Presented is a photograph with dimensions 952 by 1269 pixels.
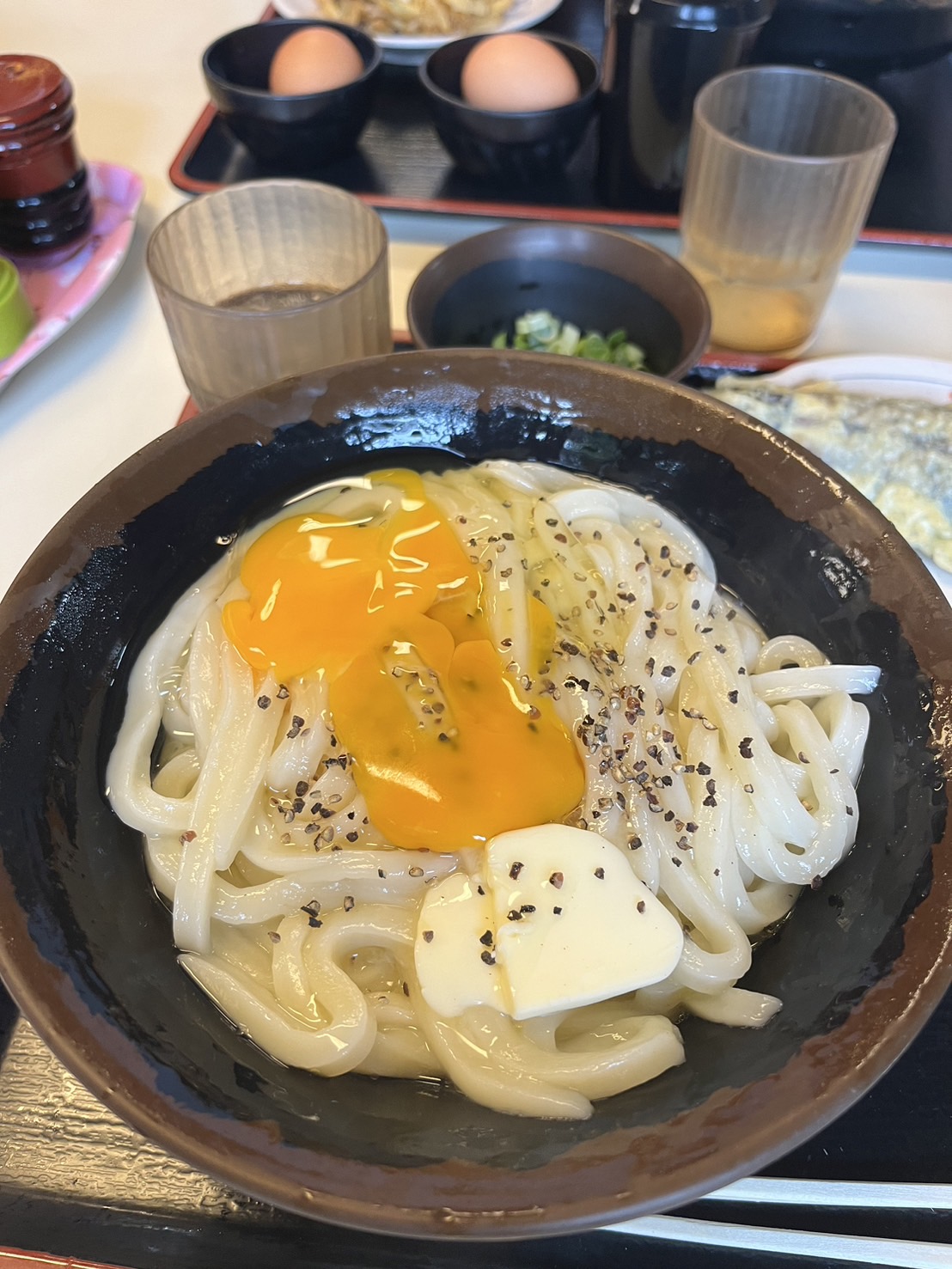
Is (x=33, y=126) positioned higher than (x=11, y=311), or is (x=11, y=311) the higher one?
(x=33, y=126)

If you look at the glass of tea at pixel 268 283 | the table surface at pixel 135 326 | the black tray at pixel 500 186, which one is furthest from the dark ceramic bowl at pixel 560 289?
the black tray at pixel 500 186

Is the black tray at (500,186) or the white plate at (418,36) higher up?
the white plate at (418,36)

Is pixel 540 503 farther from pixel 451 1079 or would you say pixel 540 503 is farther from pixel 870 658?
pixel 451 1079

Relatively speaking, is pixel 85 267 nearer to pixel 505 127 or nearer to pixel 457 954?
pixel 505 127

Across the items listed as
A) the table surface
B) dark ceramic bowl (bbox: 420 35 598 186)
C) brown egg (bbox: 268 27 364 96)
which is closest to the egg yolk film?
the table surface

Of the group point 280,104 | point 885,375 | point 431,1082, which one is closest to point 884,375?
A: point 885,375

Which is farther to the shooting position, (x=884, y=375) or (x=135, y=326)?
(x=135, y=326)

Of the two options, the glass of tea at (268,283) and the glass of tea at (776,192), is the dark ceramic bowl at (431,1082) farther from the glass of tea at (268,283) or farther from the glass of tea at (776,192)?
the glass of tea at (776,192)
